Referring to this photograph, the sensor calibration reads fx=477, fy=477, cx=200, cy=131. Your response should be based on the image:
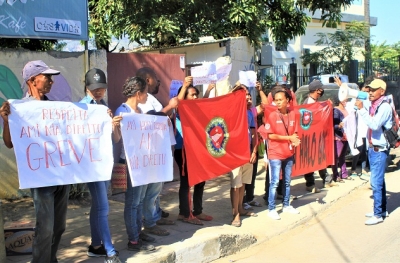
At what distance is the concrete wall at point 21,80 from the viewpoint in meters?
6.86

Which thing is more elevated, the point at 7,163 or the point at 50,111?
the point at 50,111

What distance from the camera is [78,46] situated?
43.5ft

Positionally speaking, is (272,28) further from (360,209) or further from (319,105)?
(360,209)

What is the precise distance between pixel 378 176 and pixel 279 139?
151cm

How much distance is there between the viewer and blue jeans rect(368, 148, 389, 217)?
6.73 m

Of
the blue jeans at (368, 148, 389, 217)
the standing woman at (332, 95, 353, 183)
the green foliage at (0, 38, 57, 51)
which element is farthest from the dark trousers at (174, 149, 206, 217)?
the green foliage at (0, 38, 57, 51)

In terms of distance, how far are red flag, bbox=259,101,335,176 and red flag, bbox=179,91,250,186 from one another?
142cm

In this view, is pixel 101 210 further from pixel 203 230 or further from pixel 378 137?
pixel 378 137

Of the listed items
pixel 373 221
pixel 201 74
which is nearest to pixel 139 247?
pixel 201 74

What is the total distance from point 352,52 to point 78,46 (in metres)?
13.1

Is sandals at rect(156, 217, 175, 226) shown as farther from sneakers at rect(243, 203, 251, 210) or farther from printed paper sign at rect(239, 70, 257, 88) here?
printed paper sign at rect(239, 70, 257, 88)

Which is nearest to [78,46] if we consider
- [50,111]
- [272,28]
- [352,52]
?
[272,28]

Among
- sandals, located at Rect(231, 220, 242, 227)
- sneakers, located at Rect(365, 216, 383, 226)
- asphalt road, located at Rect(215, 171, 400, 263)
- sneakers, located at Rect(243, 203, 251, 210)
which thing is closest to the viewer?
asphalt road, located at Rect(215, 171, 400, 263)

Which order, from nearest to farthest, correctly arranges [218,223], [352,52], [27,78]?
[27,78], [218,223], [352,52]
